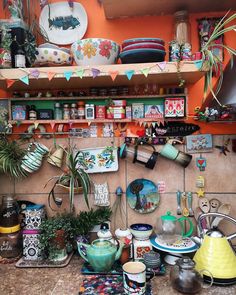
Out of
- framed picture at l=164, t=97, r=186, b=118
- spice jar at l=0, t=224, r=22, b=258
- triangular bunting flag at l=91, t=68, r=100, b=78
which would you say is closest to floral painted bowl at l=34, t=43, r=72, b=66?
triangular bunting flag at l=91, t=68, r=100, b=78

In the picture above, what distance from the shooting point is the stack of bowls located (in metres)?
1.38

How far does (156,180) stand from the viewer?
1657mm

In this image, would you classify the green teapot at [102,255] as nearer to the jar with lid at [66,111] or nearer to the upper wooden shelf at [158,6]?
the jar with lid at [66,111]

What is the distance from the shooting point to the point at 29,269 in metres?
1.43

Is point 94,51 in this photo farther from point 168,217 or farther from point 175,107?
point 168,217

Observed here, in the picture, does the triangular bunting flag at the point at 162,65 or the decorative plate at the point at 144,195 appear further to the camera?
the decorative plate at the point at 144,195

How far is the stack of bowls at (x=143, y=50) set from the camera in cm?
138

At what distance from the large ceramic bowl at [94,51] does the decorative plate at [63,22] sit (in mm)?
270

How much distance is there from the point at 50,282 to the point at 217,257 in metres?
0.74

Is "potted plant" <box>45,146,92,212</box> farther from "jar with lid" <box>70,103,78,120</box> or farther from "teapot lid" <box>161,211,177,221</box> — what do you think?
"teapot lid" <box>161,211,177,221</box>

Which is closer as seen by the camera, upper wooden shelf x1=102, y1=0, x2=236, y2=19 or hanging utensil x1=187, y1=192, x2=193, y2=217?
upper wooden shelf x1=102, y1=0, x2=236, y2=19

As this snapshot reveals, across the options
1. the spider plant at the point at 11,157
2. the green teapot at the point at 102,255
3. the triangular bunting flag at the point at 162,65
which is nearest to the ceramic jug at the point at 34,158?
the spider plant at the point at 11,157

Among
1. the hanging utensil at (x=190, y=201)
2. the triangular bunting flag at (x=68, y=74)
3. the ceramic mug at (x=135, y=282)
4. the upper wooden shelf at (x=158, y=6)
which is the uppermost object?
the upper wooden shelf at (x=158, y=6)

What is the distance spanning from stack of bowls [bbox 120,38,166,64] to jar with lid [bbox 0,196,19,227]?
0.96 meters
